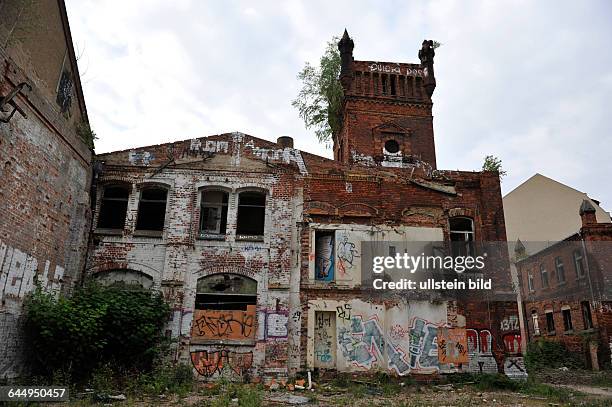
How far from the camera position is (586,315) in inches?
813

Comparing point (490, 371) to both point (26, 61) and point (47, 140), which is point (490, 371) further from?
point (26, 61)

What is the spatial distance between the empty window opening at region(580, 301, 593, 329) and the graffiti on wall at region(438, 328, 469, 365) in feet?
34.9

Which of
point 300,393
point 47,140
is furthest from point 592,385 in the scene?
point 47,140

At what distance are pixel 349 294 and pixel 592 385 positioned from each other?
8.60 meters

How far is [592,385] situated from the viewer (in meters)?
14.2

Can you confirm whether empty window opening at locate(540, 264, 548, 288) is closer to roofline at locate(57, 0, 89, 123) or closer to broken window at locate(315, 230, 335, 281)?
broken window at locate(315, 230, 335, 281)

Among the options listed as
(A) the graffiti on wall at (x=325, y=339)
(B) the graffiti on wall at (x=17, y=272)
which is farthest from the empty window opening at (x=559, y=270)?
(B) the graffiti on wall at (x=17, y=272)

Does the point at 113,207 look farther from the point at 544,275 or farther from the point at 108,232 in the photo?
the point at 544,275

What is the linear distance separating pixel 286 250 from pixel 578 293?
16065 mm

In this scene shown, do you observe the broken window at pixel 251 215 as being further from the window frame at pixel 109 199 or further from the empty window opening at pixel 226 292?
the window frame at pixel 109 199

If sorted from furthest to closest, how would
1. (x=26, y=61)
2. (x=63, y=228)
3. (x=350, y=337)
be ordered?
1. (x=350, y=337)
2. (x=63, y=228)
3. (x=26, y=61)

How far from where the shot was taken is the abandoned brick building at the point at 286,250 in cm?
1286

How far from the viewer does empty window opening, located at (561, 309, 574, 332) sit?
21980 mm

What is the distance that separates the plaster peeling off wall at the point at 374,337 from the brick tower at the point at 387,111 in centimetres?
779
